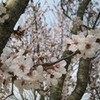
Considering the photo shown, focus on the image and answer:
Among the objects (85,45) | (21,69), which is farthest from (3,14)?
(85,45)

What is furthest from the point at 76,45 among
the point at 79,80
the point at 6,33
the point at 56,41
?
the point at 56,41

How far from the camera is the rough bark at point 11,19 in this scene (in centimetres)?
108

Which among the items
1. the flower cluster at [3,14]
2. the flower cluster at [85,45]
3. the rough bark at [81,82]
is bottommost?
the flower cluster at [85,45]

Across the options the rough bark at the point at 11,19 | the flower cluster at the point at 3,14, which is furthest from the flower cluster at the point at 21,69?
the flower cluster at the point at 3,14

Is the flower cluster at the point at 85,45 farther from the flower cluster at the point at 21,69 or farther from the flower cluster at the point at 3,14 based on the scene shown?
the flower cluster at the point at 3,14

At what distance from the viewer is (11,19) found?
1154mm

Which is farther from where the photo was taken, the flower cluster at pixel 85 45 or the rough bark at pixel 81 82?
the rough bark at pixel 81 82

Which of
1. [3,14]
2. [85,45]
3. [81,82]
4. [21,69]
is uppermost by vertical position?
[81,82]

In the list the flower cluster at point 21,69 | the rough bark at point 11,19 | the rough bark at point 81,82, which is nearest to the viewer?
the flower cluster at point 21,69

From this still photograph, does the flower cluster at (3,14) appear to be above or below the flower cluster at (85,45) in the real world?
above

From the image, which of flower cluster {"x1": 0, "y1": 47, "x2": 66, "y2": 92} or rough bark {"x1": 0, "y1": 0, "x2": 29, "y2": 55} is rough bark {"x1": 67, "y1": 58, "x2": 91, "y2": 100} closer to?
flower cluster {"x1": 0, "y1": 47, "x2": 66, "y2": 92}

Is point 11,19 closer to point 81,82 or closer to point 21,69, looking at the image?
point 21,69

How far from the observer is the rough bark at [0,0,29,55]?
1.08 meters

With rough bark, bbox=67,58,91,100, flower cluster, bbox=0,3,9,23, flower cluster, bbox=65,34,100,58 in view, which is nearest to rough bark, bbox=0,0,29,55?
flower cluster, bbox=0,3,9,23
